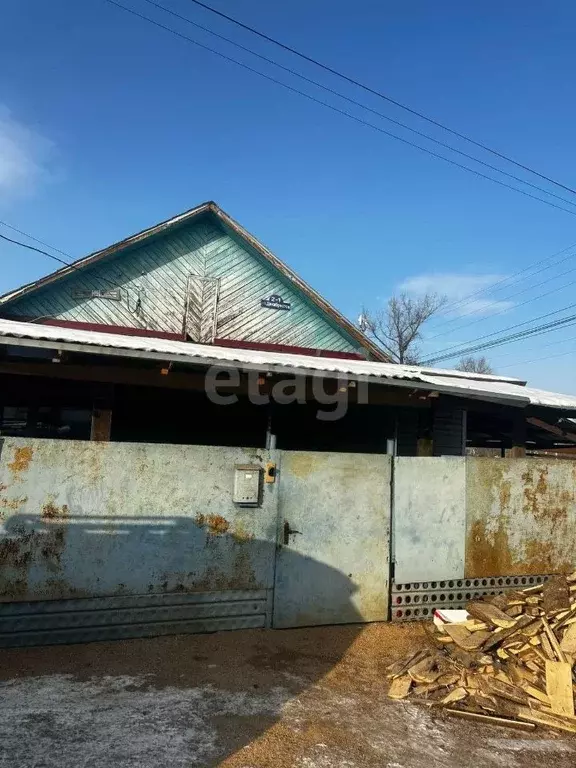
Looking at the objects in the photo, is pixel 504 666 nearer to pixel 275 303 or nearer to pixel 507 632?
pixel 507 632

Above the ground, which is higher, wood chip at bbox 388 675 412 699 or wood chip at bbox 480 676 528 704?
wood chip at bbox 480 676 528 704

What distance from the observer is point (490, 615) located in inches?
210

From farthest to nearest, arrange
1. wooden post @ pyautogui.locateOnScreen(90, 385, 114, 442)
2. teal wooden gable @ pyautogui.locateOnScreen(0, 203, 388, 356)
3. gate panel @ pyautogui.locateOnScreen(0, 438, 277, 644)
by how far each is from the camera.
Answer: teal wooden gable @ pyautogui.locateOnScreen(0, 203, 388, 356), wooden post @ pyautogui.locateOnScreen(90, 385, 114, 442), gate panel @ pyautogui.locateOnScreen(0, 438, 277, 644)

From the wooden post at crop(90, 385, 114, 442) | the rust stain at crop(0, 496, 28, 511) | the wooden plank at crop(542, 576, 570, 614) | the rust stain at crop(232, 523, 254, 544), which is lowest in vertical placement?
the wooden plank at crop(542, 576, 570, 614)

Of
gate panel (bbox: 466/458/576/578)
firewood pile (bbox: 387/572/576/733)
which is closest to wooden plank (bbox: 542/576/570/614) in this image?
firewood pile (bbox: 387/572/576/733)

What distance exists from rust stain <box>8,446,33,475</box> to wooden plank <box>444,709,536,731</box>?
4.01 metres

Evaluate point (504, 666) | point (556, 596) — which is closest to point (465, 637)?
point (504, 666)

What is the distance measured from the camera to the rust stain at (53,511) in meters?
4.86

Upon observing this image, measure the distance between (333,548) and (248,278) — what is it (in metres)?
9.48

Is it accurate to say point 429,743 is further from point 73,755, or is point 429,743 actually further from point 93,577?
point 93,577

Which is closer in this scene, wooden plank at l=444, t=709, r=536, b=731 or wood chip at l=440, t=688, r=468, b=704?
wooden plank at l=444, t=709, r=536, b=731

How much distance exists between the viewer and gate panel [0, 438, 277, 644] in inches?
188

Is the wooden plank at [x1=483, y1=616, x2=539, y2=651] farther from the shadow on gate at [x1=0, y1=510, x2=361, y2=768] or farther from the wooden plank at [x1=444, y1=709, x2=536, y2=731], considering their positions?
the shadow on gate at [x1=0, y1=510, x2=361, y2=768]

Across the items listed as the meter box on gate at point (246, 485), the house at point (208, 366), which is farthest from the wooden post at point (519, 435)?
the meter box on gate at point (246, 485)
